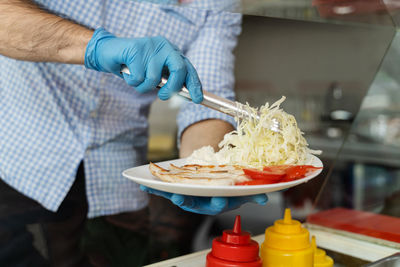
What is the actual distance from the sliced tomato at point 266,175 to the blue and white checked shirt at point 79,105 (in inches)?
20.0

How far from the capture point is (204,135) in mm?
1161

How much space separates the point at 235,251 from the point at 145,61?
0.39m

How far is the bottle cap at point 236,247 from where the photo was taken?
2.06 ft

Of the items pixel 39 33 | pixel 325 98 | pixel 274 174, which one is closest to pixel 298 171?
pixel 274 174

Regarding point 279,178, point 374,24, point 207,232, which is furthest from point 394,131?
point 279,178

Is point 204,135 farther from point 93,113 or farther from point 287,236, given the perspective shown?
point 287,236

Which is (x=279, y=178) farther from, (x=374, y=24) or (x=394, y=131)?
(x=394, y=131)

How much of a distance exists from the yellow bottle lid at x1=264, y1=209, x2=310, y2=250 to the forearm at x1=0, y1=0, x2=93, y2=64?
1.69ft

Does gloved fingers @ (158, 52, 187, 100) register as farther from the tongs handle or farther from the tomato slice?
the tomato slice

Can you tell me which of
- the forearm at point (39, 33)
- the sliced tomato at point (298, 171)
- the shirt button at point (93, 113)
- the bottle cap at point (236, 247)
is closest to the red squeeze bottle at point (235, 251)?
the bottle cap at point (236, 247)

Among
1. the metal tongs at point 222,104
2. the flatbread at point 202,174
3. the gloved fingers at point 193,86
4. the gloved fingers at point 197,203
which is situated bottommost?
the gloved fingers at point 197,203

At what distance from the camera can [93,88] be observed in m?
1.24

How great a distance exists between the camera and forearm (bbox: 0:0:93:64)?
2.77ft

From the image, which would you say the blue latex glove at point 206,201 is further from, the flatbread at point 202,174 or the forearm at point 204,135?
the forearm at point 204,135
